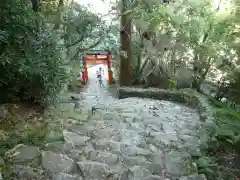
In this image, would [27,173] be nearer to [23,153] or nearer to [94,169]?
[23,153]

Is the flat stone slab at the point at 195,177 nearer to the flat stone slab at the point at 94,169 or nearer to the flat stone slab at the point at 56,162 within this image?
the flat stone slab at the point at 94,169

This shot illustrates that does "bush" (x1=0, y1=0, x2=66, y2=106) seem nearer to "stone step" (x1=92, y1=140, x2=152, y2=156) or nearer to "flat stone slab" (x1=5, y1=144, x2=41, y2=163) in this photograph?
"flat stone slab" (x1=5, y1=144, x2=41, y2=163)

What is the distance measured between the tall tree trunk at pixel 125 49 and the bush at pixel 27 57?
15.1 ft

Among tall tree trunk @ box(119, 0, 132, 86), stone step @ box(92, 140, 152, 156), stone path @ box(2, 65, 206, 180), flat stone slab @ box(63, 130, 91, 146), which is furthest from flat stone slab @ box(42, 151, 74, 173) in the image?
tall tree trunk @ box(119, 0, 132, 86)

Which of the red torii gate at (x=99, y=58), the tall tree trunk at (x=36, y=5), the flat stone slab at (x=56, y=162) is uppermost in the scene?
the tall tree trunk at (x=36, y=5)

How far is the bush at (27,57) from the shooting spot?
3.80 meters

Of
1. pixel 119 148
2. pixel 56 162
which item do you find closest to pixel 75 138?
pixel 119 148

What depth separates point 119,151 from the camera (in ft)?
12.5

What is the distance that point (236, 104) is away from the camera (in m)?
7.98

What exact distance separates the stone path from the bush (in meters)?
0.88

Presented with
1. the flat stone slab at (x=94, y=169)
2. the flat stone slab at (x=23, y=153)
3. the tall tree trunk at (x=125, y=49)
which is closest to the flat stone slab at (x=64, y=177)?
the flat stone slab at (x=94, y=169)

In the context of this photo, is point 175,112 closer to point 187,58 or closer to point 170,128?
point 170,128

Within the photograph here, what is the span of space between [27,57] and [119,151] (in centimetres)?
186

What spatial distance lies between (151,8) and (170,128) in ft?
15.8
